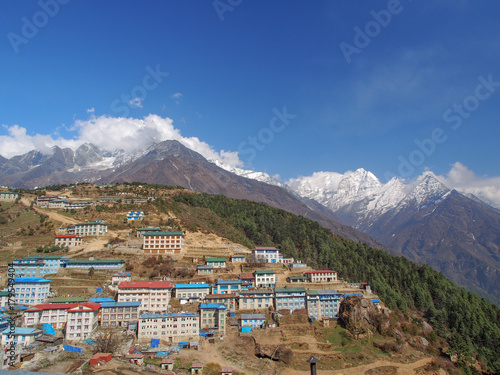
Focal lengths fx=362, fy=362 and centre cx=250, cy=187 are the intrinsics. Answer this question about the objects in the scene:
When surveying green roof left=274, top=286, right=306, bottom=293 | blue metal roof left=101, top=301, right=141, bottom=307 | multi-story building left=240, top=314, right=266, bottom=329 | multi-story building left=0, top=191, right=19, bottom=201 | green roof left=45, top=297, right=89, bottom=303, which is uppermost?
multi-story building left=0, top=191, right=19, bottom=201

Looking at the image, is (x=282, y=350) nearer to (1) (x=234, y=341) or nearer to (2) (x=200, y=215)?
(1) (x=234, y=341)

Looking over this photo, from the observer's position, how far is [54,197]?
90.8 metres

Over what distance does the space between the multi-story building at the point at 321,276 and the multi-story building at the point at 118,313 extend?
2868 centimetres

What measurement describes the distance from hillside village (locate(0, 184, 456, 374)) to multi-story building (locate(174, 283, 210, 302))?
148 mm

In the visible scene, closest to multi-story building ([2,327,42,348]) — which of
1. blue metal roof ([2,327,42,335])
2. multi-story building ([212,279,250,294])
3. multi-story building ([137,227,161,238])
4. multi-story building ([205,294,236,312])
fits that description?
blue metal roof ([2,327,42,335])

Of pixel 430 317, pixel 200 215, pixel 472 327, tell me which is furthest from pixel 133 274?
pixel 472 327

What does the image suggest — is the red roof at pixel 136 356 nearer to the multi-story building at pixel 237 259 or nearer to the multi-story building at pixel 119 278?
the multi-story building at pixel 119 278

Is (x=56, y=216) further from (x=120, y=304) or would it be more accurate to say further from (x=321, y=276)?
(x=321, y=276)

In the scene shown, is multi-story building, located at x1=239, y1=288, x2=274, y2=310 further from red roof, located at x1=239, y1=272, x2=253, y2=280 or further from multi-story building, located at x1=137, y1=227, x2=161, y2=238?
multi-story building, located at x1=137, y1=227, x2=161, y2=238

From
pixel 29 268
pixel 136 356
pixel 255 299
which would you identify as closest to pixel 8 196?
pixel 29 268

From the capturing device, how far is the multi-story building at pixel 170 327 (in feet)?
150

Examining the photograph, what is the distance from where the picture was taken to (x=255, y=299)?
5375 centimetres

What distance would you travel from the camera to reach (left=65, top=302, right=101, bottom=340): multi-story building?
146 ft

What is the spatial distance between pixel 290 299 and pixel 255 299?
521 cm
